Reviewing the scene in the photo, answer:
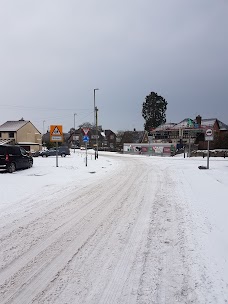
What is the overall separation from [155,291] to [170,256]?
1.21m

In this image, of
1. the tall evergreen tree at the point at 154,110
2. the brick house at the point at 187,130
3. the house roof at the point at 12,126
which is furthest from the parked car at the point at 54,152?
the tall evergreen tree at the point at 154,110

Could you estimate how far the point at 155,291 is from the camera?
3.74 metres

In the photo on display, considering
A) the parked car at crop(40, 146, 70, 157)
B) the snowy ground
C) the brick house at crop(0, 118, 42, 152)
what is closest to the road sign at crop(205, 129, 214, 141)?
the snowy ground

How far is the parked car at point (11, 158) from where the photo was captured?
17156 mm

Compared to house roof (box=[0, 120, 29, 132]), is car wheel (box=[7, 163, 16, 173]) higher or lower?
lower

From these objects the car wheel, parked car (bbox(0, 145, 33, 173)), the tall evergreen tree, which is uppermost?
the tall evergreen tree

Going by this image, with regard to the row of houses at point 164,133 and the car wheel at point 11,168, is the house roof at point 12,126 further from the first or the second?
the car wheel at point 11,168

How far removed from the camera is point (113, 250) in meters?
5.14

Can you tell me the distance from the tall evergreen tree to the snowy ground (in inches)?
3351

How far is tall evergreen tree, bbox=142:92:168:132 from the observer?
9350cm

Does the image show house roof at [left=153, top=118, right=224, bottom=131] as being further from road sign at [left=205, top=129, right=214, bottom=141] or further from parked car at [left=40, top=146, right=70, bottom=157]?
road sign at [left=205, top=129, right=214, bottom=141]

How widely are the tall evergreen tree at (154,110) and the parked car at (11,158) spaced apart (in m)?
76.8

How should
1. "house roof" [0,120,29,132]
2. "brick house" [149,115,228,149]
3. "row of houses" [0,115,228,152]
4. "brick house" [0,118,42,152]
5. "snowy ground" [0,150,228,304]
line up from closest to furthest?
1. "snowy ground" [0,150,228,304]
2. "row of houses" [0,115,228,152]
3. "brick house" [0,118,42,152]
4. "house roof" [0,120,29,132]
5. "brick house" [149,115,228,149]

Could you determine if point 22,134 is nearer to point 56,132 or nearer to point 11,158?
point 56,132
